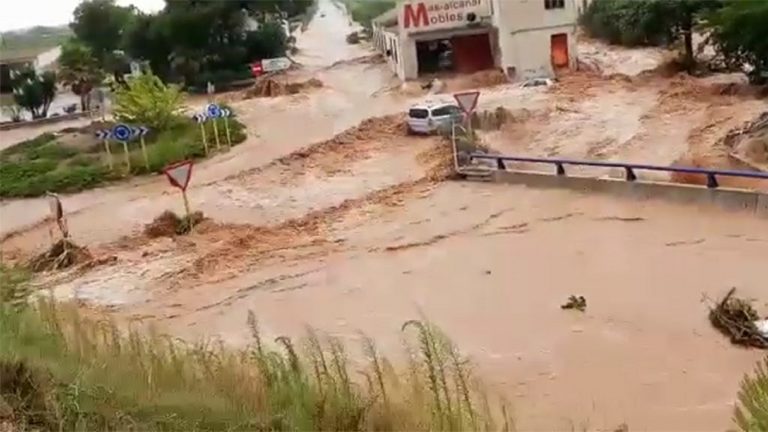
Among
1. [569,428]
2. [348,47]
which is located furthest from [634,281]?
[348,47]

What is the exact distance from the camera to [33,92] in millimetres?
45250

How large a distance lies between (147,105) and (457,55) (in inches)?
505

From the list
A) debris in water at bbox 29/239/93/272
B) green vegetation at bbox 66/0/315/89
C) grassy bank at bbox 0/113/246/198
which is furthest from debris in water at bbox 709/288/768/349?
green vegetation at bbox 66/0/315/89

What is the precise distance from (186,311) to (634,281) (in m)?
6.56

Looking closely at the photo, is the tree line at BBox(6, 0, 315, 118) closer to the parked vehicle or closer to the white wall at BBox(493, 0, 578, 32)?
the white wall at BBox(493, 0, 578, 32)

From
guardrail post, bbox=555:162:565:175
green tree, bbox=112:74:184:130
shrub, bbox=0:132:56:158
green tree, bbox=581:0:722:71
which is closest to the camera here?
guardrail post, bbox=555:162:565:175

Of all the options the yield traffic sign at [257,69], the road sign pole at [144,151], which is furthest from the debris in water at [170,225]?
the yield traffic sign at [257,69]

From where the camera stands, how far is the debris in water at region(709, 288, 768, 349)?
10.9 m

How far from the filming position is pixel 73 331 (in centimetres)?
1029

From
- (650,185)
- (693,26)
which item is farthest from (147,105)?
(693,26)

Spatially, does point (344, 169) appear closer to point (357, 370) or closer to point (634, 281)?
point (634, 281)

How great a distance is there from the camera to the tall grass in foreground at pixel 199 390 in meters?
6.31

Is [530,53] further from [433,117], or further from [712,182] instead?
[712,182]

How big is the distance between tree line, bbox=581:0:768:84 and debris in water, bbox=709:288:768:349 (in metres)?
19.4
